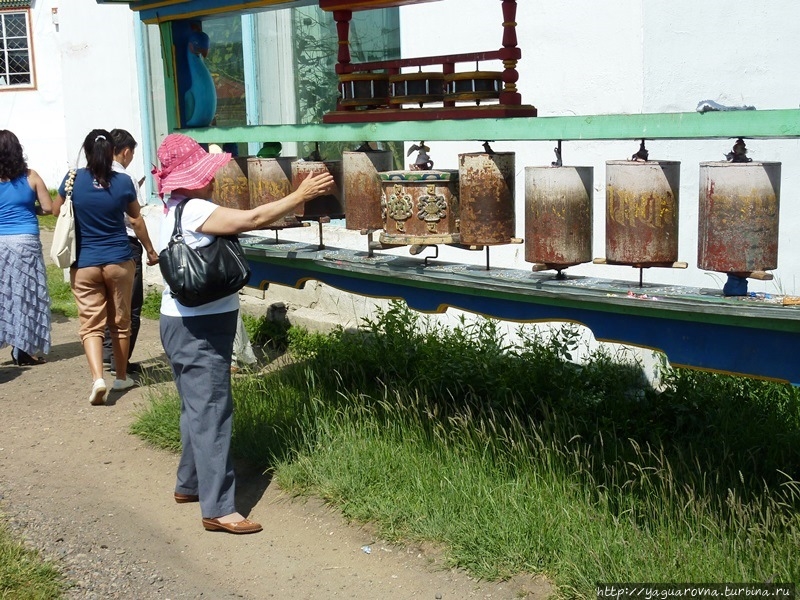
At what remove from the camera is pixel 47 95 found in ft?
53.1

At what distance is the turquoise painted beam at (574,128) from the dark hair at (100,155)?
142 centimetres

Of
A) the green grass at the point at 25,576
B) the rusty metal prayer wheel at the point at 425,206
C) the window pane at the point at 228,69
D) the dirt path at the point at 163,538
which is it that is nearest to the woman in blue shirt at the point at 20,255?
the dirt path at the point at 163,538

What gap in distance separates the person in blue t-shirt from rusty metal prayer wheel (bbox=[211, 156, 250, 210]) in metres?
1.14

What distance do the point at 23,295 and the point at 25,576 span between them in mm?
3390

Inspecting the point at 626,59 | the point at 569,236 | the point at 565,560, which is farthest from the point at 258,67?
the point at 565,560

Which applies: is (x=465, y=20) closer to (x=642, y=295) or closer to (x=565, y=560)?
(x=642, y=295)

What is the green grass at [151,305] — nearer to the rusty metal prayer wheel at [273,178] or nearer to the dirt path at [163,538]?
the dirt path at [163,538]

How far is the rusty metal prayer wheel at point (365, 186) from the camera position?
430 cm

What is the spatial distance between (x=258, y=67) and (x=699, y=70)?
12.0ft

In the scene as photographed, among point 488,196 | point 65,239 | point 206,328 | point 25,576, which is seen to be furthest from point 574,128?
point 65,239

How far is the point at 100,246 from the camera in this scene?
19.8 ft

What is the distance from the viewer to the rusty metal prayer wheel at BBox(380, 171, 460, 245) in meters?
4.02

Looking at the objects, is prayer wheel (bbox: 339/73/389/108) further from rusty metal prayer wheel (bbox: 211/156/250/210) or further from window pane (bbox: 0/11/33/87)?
window pane (bbox: 0/11/33/87)

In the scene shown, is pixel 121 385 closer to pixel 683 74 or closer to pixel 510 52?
pixel 510 52
